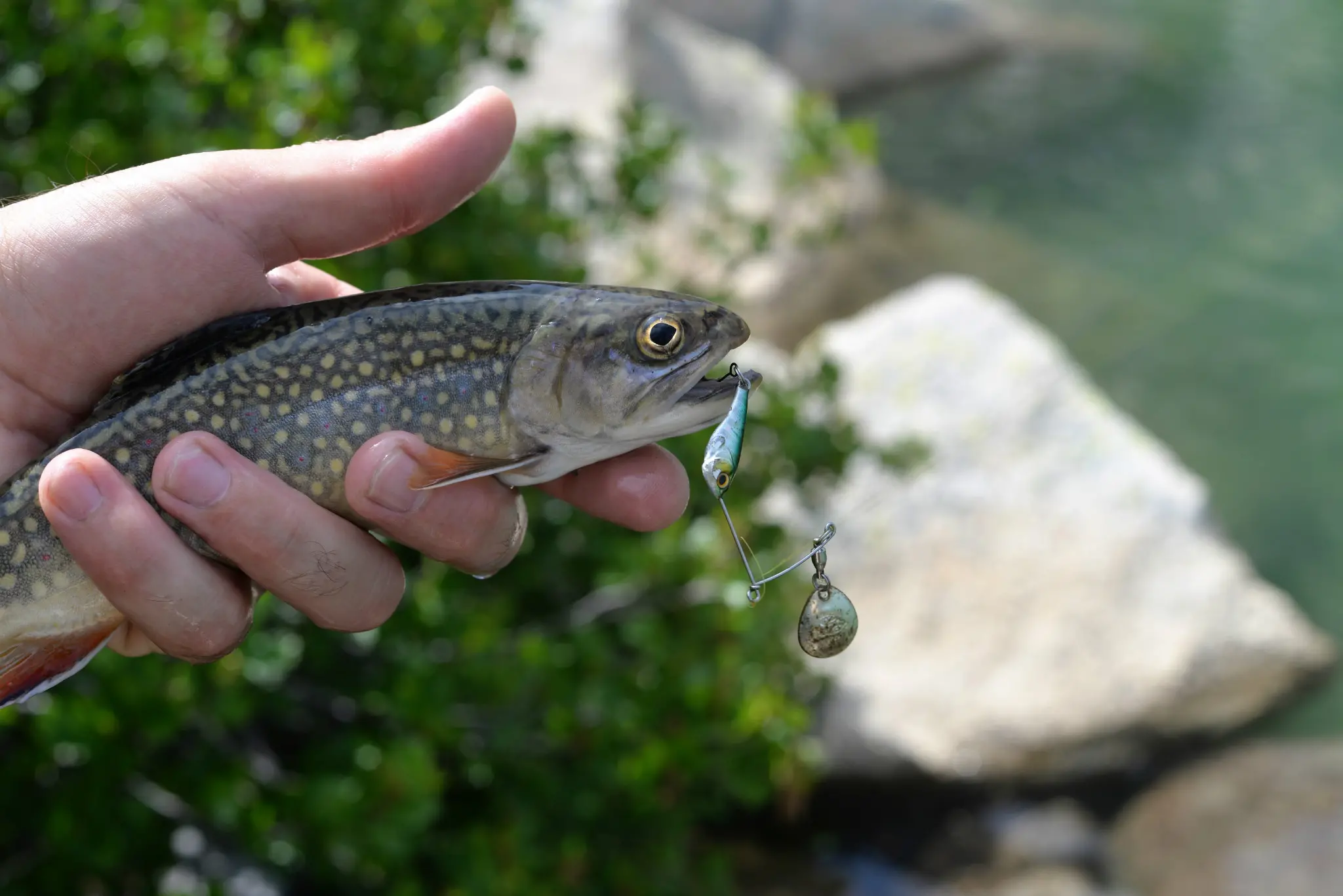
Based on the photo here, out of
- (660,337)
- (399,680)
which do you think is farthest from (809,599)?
(399,680)

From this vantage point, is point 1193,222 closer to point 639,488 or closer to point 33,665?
point 639,488

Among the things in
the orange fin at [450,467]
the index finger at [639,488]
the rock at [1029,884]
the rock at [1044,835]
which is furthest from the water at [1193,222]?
the orange fin at [450,467]

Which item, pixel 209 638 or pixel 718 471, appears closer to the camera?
pixel 718 471

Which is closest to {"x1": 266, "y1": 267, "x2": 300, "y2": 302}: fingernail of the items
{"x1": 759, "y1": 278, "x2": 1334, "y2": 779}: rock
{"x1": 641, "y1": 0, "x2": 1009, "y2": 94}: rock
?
{"x1": 759, "y1": 278, "x2": 1334, "y2": 779}: rock

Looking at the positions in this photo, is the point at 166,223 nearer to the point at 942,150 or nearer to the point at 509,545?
the point at 509,545

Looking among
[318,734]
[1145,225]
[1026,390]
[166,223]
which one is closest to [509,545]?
[166,223]

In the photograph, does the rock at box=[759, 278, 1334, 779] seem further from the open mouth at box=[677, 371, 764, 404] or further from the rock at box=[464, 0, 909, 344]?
the open mouth at box=[677, 371, 764, 404]

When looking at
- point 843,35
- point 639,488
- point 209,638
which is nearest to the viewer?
point 209,638
